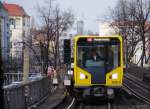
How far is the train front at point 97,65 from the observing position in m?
27.0

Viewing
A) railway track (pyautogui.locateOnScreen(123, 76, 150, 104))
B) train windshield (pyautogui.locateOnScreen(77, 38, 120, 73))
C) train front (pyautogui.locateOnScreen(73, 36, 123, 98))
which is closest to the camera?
train front (pyautogui.locateOnScreen(73, 36, 123, 98))

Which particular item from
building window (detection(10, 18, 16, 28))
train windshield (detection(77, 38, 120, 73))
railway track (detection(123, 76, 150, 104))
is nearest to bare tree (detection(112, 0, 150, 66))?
railway track (detection(123, 76, 150, 104))

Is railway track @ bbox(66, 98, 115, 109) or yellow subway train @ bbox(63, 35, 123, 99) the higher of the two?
yellow subway train @ bbox(63, 35, 123, 99)

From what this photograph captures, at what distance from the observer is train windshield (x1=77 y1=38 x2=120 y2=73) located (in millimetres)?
27156

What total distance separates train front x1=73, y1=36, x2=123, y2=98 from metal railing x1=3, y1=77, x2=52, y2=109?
214cm

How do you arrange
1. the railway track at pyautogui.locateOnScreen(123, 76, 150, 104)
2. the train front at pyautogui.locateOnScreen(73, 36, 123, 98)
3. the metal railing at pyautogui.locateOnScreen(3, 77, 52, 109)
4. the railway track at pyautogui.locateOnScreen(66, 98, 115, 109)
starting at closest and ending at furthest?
1. the metal railing at pyautogui.locateOnScreen(3, 77, 52, 109)
2. the railway track at pyautogui.locateOnScreen(66, 98, 115, 109)
3. the train front at pyautogui.locateOnScreen(73, 36, 123, 98)
4. the railway track at pyautogui.locateOnScreen(123, 76, 150, 104)

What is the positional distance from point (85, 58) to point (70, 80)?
2.83 metres

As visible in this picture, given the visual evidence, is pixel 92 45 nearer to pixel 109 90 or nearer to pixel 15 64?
pixel 109 90

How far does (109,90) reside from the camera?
26.8 meters

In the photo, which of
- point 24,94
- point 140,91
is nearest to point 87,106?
point 24,94

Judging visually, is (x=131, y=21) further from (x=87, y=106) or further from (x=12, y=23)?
(x=12, y=23)

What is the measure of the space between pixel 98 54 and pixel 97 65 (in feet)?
1.89

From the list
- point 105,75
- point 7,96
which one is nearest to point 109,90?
point 105,75

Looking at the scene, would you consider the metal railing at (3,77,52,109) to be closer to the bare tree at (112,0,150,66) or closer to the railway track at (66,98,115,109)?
the railway track at (66,98,115,109)
